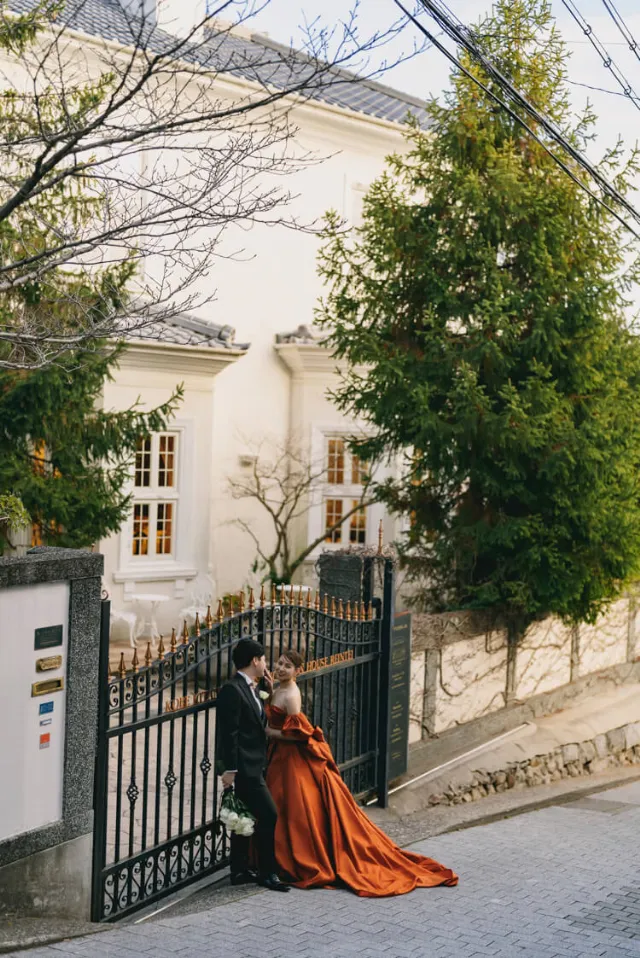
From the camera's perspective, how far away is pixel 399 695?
10.5 m

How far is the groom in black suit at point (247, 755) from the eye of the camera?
7.20 meters

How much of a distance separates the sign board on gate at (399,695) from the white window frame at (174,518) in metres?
7.62

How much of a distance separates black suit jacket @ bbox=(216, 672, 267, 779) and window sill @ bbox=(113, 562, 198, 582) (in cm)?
1011

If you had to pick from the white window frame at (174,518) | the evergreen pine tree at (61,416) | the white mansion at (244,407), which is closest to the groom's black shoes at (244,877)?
the evergreen pine tree at (61,416)

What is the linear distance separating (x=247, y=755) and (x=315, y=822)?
0.77m

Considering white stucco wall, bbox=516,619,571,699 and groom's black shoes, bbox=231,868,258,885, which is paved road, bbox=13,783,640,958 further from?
white stucco wall, bbox=516,619,571,699

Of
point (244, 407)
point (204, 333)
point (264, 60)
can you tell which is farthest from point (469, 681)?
point (264, 60)

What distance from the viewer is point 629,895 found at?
786 centimetres

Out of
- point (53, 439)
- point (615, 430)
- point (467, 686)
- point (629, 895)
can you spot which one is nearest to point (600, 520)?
point (615, 430)

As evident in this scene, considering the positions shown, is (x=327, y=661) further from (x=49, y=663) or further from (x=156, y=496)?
(x=156, y=496)

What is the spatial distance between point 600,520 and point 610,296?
2.52 m

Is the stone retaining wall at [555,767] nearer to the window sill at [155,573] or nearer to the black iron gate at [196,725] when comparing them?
the black iron gate at [196,725]

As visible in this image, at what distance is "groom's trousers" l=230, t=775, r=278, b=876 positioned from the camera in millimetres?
7262

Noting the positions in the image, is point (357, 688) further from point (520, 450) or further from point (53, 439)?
point (53, 439)
